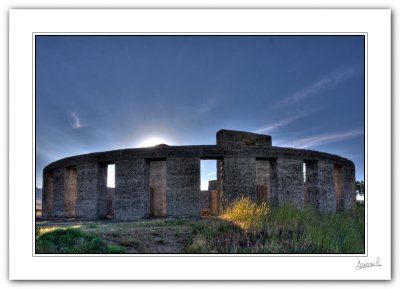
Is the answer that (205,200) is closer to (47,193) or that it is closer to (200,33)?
(47,193)

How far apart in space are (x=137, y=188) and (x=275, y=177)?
557 cm

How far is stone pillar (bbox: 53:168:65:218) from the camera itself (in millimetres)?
15805

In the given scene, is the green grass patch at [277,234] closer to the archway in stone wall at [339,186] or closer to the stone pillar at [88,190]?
the stone pillar at [88,190]

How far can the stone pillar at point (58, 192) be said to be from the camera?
51.9 ft

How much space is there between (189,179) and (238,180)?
1.89 meters

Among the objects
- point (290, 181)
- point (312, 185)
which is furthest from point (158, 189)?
point (312, 185)

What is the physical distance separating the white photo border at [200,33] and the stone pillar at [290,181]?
24.6ft

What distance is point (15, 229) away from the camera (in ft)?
19.1

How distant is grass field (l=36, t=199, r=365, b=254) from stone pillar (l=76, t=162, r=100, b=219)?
6.76 m

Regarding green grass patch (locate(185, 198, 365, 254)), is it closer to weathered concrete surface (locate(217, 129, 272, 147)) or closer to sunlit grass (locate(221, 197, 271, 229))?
sunlit grass (locate(221, 197, 271, 229))

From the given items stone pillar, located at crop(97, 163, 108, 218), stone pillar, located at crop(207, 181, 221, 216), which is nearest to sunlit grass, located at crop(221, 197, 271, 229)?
stone pillar, located at crop(97, 163, 108, 218)

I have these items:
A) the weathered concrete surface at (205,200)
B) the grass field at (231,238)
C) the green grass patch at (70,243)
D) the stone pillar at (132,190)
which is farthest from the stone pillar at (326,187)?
the weathered concrete surface at (205,200)

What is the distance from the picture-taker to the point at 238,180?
1288 centimetres

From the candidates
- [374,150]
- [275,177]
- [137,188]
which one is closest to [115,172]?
[137,188]
